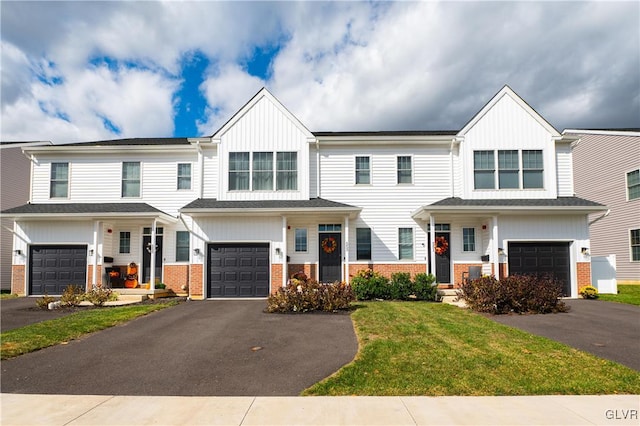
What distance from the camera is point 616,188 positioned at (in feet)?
82.8

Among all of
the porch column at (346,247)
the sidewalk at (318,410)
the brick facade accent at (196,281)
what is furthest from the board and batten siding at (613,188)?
the sidewalk at (318,410)

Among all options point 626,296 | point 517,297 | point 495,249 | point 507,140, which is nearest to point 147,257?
point 495,249

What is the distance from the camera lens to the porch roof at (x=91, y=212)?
18328 millimetres

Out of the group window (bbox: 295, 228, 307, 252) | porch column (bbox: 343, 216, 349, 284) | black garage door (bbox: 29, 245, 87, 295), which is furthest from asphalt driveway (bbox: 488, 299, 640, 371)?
black garage door (bbox: 29, 245, 87, 295)

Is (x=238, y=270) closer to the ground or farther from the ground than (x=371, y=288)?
farther from the ground

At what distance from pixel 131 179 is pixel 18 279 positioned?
6410 mm

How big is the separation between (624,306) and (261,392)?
48.0ft

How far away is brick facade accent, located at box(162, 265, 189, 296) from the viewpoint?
1948 cm

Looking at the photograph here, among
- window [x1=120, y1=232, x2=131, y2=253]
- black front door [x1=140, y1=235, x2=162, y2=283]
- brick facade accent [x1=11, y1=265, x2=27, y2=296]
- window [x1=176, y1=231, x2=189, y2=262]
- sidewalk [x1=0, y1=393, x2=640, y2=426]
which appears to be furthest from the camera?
window [x1=120, y1=232, x2=131, y2=253]

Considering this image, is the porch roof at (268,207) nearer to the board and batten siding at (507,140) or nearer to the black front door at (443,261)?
the black front door at (443,261)

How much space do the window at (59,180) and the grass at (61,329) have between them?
27.5 ft

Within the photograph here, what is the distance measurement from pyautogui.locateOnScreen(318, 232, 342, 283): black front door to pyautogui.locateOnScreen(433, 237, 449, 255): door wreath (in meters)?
4.13

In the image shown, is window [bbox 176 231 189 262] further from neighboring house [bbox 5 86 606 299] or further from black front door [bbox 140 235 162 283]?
black front door [bbox 140 235 162 283]

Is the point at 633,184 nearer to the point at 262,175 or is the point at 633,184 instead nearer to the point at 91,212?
the point at 262,175
